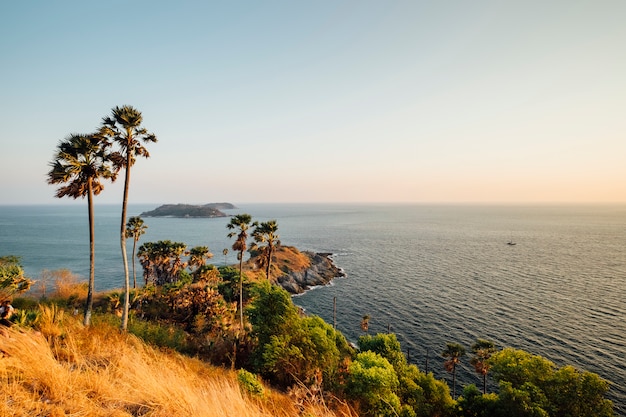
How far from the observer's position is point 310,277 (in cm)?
7775

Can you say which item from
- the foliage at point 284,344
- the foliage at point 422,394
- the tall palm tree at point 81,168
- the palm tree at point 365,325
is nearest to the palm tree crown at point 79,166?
the tall palm tree at point 81,168

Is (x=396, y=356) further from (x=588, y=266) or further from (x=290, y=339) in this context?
(x=588, y=266)

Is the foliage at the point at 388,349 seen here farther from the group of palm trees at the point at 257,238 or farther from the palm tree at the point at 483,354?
the group of palm trees at the point at 257,238

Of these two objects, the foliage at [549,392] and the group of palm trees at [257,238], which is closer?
the foliage at [549,392]

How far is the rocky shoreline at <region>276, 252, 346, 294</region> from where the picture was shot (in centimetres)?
7081

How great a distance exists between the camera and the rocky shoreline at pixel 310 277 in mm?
70812

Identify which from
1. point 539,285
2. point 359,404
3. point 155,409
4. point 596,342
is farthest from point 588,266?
point 155,409

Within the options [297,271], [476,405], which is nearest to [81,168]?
[476,405]

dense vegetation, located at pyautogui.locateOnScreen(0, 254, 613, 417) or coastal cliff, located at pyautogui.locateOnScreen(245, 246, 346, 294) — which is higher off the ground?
dense vegetation, located at pyautogui.locateOnScreen(0, 254, 613, 417)

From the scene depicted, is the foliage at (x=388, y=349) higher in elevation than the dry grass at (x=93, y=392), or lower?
lower

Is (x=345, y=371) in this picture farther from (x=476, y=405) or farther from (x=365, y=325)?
(x=365, y=325)

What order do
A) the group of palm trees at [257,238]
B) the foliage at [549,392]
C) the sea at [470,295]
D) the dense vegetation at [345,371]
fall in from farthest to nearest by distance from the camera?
the sea at [470,295] → the group of palm trees at [257,238] → the foliage at [549,392] → the dense vegetation at [345,371]

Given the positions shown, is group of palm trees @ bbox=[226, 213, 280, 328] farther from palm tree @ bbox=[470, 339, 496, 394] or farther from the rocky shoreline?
palm tree @ bbox=[470, 339, 496, 394]

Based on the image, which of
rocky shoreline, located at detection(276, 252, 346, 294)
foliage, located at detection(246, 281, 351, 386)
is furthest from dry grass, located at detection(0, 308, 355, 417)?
rocky shoreline, located at detection(276, 252, 346, 294)
